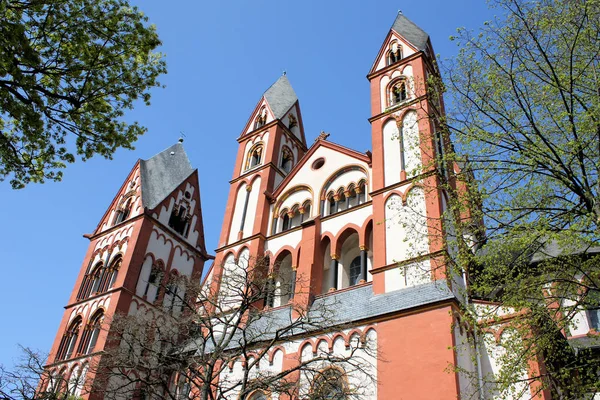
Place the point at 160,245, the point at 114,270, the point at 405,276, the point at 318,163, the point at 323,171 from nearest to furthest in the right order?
the point at 405,276 → the point at 323,171 → the point at 318,163 → the point at 114,270 → the point at 160,245

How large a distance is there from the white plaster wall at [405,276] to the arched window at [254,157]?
1048 cm

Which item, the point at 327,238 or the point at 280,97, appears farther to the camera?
the point at 280,97

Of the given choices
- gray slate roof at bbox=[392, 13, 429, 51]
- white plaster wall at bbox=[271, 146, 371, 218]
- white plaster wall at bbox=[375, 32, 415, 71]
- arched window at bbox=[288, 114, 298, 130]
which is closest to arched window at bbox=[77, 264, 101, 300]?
white plaster wall at bbox=[271, 146, 371, 218]

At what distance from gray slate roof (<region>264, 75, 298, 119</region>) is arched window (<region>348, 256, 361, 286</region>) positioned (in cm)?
973

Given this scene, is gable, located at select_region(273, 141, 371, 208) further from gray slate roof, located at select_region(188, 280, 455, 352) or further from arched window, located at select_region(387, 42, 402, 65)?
gray slate roof, located at select_region(188, 280, 455, 352)

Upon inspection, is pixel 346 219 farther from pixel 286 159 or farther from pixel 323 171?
pixel 286 159

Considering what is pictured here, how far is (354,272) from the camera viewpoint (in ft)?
57.9

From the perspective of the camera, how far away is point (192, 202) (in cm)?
2919

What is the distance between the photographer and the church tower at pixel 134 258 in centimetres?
2175

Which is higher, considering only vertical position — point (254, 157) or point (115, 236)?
point (254, 157)

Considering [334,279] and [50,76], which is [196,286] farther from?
[50,76]

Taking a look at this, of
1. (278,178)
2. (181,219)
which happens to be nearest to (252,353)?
(278,178)

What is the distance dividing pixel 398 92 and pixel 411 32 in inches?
144

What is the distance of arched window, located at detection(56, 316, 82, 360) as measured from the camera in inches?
867
